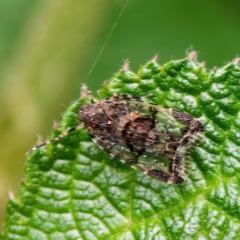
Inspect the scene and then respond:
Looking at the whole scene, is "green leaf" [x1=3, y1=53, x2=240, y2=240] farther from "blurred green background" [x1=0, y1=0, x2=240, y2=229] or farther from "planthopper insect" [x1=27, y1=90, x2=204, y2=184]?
"blurred green background" [x1=0, y1=0, x2=240, y2=229]

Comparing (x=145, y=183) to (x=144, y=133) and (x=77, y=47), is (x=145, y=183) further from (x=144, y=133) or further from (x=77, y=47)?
(x=77, y=47)

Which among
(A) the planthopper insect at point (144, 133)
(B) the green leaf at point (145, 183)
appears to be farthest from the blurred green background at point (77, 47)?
(B) the green leaf at point (145, 183)

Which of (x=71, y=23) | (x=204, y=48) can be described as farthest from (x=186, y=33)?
(x=71, y=23)

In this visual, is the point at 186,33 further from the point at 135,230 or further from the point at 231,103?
the point at 135,230

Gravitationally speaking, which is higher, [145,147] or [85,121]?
[85,121]

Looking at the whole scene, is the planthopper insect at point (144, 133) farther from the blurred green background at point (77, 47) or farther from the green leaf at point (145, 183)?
the blurred green background at point (77, 47)

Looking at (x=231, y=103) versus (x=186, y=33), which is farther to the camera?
(x=186, y=33)
